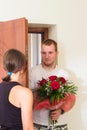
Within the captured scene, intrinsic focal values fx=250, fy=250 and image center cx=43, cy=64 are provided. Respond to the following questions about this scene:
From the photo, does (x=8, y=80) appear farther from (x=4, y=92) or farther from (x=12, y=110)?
(x=12, y=110)

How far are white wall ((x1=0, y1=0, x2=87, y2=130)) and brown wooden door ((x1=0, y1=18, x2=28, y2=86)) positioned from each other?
1.11ft

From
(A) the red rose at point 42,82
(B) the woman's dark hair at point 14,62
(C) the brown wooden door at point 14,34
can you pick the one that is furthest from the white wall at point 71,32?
(B) the woman's dark hair at point 14,62

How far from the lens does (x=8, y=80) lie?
1.74 m

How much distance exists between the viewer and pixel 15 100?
5.41 ft

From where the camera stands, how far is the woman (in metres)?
1.64

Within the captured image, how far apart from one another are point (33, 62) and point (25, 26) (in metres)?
1.16

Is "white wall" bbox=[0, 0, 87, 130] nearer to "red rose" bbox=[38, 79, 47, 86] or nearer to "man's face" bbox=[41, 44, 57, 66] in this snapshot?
"man's face" bbox=[41, 44, 57, 66]

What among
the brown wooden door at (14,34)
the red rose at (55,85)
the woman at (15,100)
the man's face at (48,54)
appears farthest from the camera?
the man's face at (48,54)

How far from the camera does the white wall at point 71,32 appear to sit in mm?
2768

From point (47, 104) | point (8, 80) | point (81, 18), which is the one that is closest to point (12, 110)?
point (8, 80)

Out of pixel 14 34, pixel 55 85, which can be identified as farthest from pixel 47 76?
pixel 14 34

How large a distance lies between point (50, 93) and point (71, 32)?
983 millimetres

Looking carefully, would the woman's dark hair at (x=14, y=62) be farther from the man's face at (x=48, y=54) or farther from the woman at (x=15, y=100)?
the man's face at (x=48, y=54)

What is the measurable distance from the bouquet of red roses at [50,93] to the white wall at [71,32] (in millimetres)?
660
